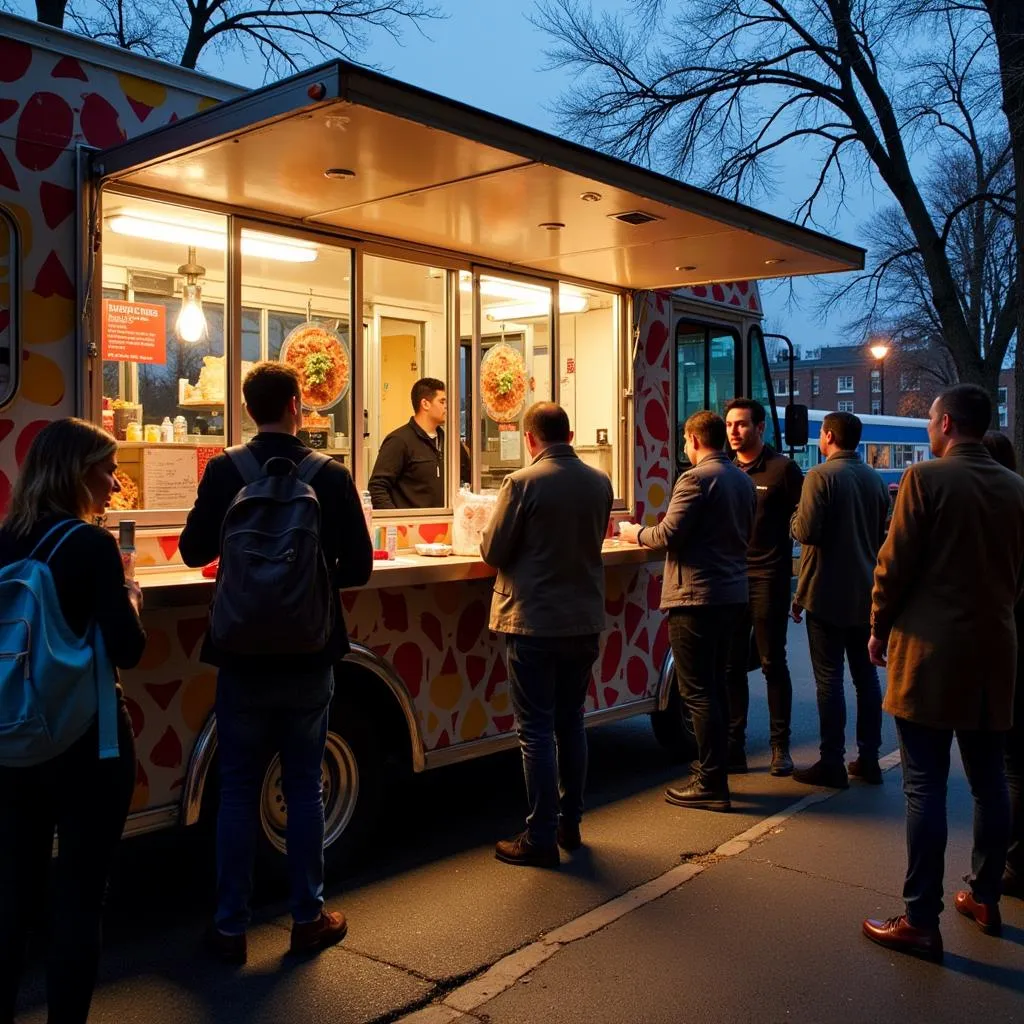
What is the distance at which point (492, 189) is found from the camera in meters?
4.97

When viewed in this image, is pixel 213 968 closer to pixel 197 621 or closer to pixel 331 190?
pixel 197 621

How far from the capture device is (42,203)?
417 centimetres

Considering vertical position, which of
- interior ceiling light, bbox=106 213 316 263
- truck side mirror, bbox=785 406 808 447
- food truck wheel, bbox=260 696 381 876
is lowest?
food truck wheel, bbox=260 696 381 876

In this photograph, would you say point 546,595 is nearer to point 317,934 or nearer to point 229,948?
point 317,934

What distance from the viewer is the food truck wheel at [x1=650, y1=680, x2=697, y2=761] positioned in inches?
269

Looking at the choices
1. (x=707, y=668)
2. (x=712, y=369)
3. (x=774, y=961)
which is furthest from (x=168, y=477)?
(x=712, y=369)

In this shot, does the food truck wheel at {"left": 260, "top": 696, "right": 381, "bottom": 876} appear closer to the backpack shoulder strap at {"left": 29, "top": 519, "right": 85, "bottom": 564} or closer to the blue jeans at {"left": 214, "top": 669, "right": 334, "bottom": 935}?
the blue jeans at {"left": 214, "top": 669, "right": 334, "bottom": 935}

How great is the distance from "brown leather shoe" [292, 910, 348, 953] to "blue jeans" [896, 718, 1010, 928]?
6.57ft

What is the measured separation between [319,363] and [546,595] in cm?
183

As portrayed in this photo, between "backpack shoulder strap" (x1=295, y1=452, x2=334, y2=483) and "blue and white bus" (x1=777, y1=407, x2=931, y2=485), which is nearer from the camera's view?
"backpack shoulder strap" (x1=295, y1=452, x2=334, y2=483)

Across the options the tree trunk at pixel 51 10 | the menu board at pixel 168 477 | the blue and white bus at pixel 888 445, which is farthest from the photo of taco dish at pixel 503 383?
the blue and white bus at pixel 888 445

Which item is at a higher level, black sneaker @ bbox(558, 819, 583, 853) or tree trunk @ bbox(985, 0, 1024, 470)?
tree trunk @ bbox(985, 0, 1024, 470)

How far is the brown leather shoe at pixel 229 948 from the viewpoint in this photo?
3.85 meters

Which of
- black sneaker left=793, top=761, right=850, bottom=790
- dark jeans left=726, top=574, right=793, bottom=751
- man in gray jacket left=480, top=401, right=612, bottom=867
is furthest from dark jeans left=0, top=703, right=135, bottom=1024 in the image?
black sneaker left=793, top=761, right=850, bottom=790
